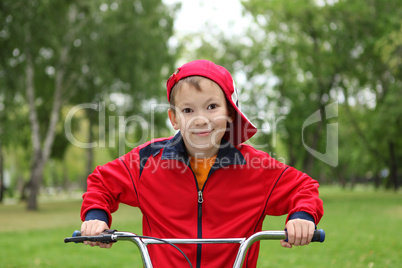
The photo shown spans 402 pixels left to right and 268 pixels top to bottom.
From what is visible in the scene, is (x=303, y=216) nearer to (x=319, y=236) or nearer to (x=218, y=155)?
(x=319, y=236)

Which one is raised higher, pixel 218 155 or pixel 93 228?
pixel 218 155

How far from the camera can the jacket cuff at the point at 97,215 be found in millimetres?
2225

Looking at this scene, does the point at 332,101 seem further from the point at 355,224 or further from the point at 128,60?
the point at 355,224

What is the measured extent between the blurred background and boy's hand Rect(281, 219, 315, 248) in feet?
44.9

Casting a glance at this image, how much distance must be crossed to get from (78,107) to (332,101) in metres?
15.1

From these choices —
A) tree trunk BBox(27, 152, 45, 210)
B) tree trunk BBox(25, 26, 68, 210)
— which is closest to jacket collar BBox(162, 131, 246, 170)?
tree trunk BBox(25, 26, 68, 210)

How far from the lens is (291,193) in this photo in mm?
2410

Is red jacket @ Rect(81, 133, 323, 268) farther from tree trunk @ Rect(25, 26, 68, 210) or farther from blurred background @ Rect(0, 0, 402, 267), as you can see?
tree trunk @ Rect(25, 26, 68, 210)

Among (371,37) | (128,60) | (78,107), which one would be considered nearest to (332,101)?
(371,37)

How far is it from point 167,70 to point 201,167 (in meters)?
23.9

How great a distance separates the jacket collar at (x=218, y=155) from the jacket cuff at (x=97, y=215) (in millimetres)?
443

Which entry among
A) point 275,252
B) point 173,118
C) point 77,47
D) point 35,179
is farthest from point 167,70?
point 173,118

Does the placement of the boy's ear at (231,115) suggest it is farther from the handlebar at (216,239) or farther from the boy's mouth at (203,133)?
the handlebar at (216,239)

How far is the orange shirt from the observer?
2572 millimetres
